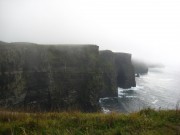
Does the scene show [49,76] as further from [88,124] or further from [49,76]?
[88,124]

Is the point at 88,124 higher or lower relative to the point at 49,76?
higher

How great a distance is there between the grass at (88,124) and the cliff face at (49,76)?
5396 cm

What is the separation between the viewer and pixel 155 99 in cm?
8888

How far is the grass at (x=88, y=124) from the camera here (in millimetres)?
9594

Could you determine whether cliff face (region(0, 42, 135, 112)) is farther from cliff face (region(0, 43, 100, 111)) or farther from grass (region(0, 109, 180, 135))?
grass (region(0, 109, 180, 135))

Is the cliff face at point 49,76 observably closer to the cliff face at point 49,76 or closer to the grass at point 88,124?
the cliff face at point 49,76

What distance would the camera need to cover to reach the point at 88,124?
10336mm

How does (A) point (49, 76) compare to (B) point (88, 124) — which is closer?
(B) point (88, 124)

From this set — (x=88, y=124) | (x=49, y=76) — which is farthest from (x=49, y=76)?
(x=88, y=124)

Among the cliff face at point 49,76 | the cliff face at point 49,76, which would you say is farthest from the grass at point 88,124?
the cliff face at point 49,76

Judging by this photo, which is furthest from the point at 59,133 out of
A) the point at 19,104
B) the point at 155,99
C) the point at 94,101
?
the point at 155,99

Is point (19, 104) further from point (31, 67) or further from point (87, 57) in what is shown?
point (87, 57)

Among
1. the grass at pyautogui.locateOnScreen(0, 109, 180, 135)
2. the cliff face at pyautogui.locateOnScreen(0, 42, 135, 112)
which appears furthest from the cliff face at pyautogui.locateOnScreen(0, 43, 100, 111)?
the grass at pyautogui.locateOnScreen(0, 109, 180, 135)

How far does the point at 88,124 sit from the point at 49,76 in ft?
228
